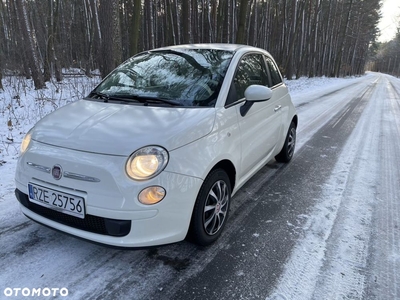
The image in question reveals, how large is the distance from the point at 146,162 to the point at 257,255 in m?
1.27

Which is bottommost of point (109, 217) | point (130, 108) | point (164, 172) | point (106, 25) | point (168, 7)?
point (109, 217)

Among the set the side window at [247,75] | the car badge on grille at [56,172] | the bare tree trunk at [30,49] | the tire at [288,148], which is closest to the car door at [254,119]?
the side window at [247,75]

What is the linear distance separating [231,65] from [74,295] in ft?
8.11

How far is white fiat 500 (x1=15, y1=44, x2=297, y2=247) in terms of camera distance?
6.95 ft

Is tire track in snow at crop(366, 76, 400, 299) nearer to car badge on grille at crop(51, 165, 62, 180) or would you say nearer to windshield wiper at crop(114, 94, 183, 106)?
windshield wiper at crop(114, 94, 183, 106)

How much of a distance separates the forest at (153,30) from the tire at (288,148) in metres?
6.14

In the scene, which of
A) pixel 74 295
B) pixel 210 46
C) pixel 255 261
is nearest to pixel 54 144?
pixel 74 295

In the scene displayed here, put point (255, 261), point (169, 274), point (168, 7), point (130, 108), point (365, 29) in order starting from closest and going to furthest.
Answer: point (169, 274)
point (255, 261)
point (130, 108)
point (168, 7)
point (365, 29)

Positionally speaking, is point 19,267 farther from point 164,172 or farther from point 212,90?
point 212,90

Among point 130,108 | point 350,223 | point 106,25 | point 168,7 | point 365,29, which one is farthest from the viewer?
point 365,29

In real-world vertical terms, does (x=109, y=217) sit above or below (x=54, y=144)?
below

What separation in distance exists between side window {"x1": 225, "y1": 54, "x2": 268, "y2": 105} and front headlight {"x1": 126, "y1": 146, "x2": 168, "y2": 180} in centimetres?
102

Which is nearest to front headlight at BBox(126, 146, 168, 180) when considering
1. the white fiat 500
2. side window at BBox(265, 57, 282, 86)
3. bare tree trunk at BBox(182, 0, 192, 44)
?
the white fiat 500

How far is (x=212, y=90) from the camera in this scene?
2.94 metres
